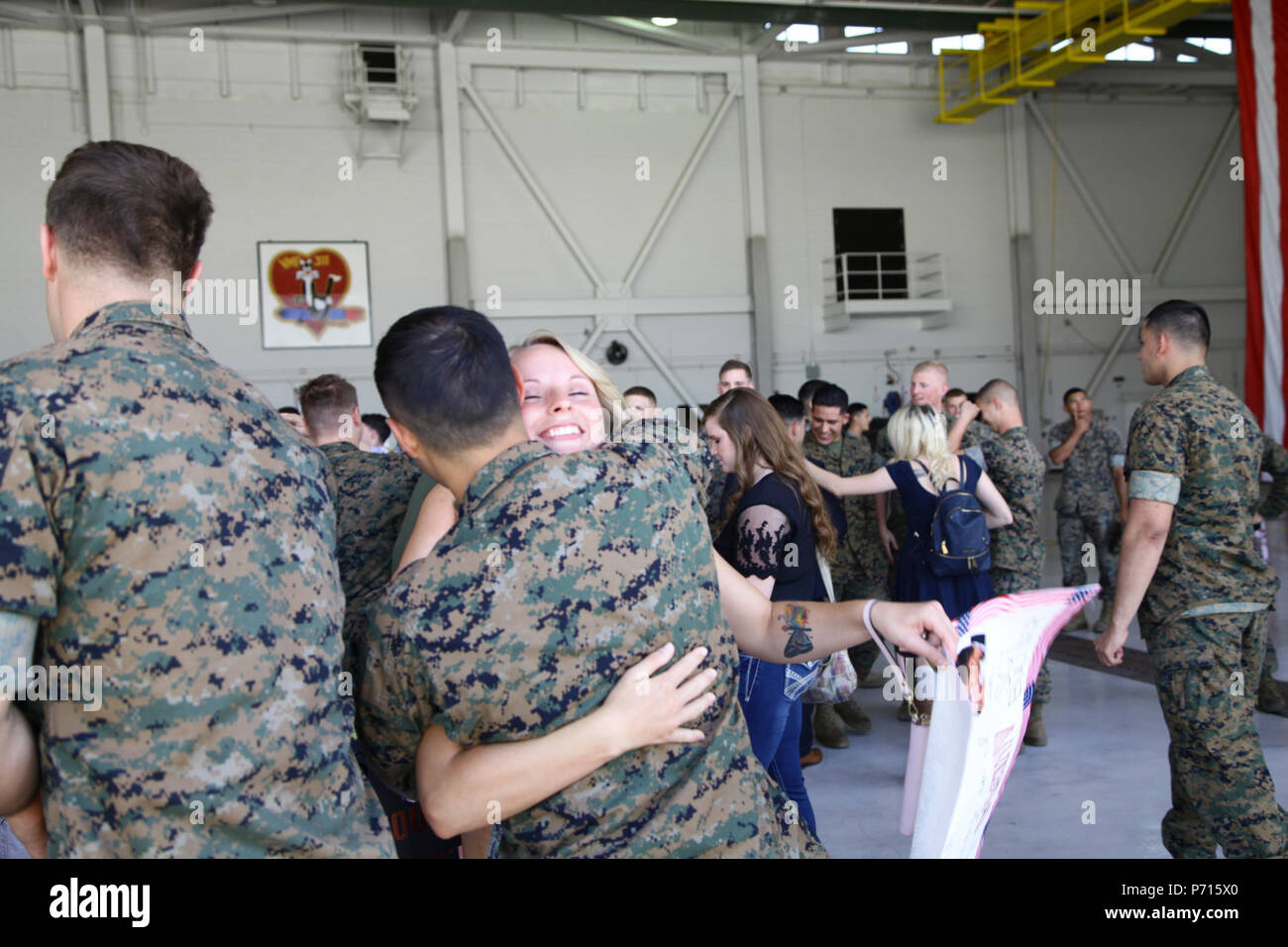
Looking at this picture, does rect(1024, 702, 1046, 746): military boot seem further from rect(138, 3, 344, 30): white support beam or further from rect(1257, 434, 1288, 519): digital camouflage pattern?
rect(138, 3, 344, 30): white support beam

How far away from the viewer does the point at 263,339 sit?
13.2 m

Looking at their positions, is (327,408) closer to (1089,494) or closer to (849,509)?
(849,509)

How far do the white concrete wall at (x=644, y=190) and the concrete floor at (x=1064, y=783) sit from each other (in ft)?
29.8

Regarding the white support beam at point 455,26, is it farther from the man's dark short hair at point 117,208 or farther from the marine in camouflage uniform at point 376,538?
the man's dark short hair at point 117,208

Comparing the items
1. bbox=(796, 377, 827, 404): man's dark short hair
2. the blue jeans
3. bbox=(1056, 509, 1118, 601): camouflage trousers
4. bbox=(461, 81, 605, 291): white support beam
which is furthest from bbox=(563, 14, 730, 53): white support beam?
the blue jeans

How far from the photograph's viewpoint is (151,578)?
4.31ft

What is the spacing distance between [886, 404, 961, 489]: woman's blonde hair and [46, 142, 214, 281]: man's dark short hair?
157 inches

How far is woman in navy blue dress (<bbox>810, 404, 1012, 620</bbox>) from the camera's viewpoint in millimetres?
4980

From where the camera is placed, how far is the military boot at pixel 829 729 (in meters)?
5.47

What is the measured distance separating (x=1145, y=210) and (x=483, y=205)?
10.1 metres

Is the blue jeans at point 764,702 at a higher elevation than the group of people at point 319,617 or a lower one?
lower

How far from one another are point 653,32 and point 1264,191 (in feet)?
25.7

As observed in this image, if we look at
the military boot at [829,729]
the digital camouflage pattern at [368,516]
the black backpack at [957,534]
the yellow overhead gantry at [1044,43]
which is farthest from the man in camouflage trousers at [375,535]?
the yellow overhead gantry at [1044,43]
